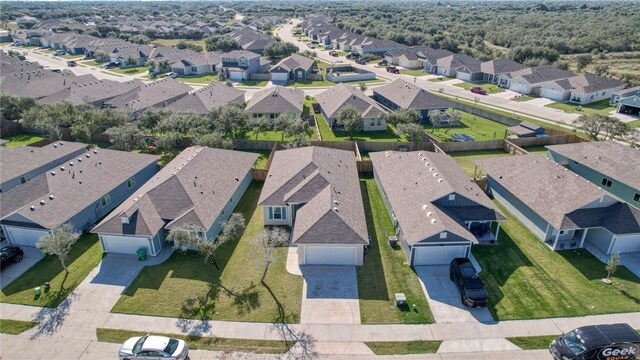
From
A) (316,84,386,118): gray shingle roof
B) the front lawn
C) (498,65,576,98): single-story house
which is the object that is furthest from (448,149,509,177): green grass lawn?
the front lawn

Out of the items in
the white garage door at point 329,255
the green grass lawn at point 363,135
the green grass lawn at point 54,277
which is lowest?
the green grass lawn at point 54,277

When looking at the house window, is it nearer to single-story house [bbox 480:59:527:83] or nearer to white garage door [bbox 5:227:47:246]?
white garage door [bbox 5:227:47:246]

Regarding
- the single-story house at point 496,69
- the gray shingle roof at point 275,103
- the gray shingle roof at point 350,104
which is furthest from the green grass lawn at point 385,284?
the single-story house at point 496,69

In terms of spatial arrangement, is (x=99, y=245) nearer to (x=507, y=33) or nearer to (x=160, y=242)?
(x=160, y=242)

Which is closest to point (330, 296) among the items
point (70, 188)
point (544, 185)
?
point (544, 185)

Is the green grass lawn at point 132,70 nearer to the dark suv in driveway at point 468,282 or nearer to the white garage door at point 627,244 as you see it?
the dark suv in driveway at point 468,282

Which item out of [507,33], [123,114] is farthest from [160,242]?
[507,33]
